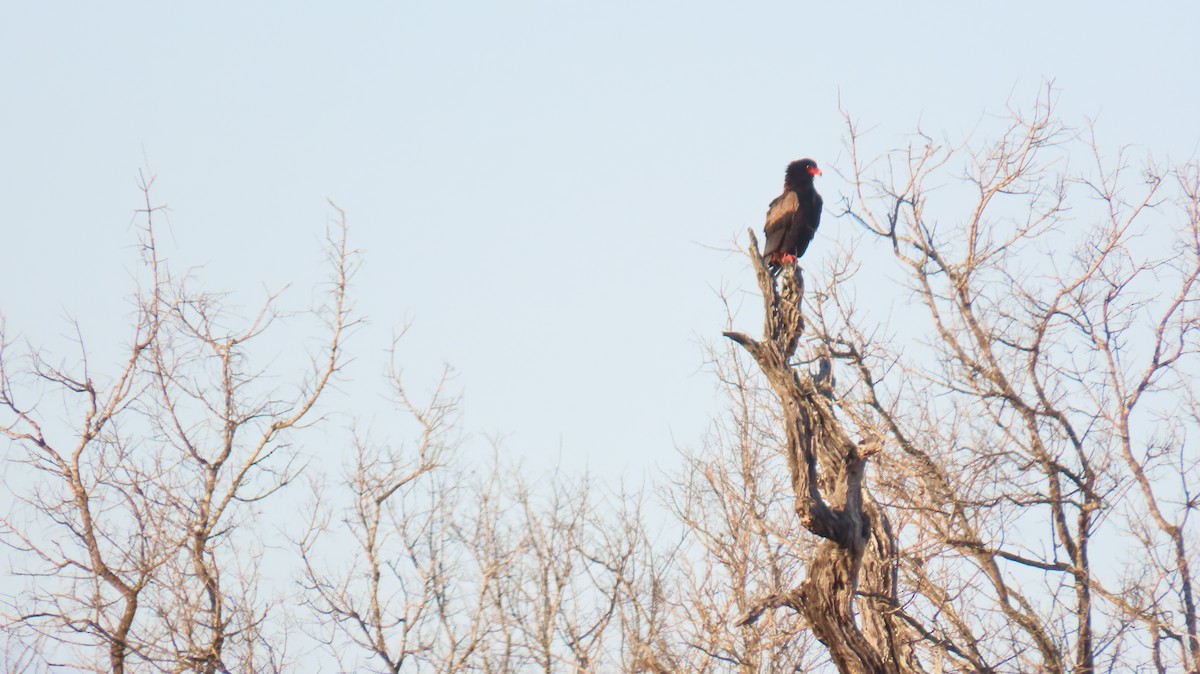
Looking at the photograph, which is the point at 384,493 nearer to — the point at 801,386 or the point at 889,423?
the point at 889,423

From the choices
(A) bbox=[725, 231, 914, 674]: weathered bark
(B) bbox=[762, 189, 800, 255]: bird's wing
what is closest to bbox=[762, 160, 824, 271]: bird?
(B) bbox=[762, 189, 800, 255]: bird's wing

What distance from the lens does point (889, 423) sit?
38.5ft

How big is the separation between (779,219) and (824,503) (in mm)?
4523

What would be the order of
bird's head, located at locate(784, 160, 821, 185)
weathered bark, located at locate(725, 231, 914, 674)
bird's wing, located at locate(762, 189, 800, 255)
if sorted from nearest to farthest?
weathered bark, located at locate(725, 231, 914, 674), bird's wing, located at locate(762, 189, 800, 255), bird's head, located at locate(784, 160, 821, 185)

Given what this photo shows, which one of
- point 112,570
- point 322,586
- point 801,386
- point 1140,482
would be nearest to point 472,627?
point 322,586

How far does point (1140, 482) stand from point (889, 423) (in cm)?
285

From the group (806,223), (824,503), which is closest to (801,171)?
(806,223)

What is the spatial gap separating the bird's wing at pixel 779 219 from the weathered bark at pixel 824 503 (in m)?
2.84

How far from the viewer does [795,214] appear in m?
9.68

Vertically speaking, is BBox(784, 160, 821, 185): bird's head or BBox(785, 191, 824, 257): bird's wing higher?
BBox(784, 160, 821, 185): bird's head

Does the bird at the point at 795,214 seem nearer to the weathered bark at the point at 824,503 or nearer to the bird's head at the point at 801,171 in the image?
the bird's head at the point at 801,171

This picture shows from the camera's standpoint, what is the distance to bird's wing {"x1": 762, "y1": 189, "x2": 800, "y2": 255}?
31.0 feet

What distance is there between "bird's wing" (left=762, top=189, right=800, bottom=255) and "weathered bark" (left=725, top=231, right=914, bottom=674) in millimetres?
2836

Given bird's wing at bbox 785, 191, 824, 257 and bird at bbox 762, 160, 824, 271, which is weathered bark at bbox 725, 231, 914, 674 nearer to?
bird at bbox 762, 160, 824, 271
